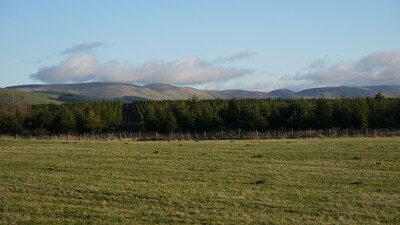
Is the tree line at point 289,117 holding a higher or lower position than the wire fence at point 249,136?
higher

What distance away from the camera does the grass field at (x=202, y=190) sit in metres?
13.8

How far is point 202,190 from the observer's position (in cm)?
1797

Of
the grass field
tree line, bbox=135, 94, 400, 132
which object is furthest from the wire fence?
the grass field

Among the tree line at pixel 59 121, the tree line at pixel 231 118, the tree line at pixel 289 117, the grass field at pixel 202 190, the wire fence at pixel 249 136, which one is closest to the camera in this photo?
the grass field at pixel 202 190

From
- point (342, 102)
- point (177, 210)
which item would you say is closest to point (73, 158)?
point (177, 210)

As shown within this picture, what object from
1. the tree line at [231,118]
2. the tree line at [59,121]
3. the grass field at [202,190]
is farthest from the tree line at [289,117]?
the grass field at [202,190]

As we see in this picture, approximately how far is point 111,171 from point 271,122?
56.9m

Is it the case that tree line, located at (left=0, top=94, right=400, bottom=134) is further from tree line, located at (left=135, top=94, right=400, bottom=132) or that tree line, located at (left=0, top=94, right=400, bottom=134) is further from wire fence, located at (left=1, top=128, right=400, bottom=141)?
wire fence, located at (left=1, top=128, right=400, bottom=141)

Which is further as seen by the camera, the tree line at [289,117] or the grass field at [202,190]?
the tree line at [289,117]

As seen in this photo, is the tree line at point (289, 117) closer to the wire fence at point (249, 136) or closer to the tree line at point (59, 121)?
the wire fence at point (249, 136)

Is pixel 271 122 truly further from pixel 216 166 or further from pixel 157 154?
pixel 216 166

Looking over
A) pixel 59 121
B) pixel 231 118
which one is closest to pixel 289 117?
pixel 231 118

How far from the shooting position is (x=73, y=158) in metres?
30.4

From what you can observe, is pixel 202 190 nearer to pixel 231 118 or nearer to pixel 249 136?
pixel 249 136
